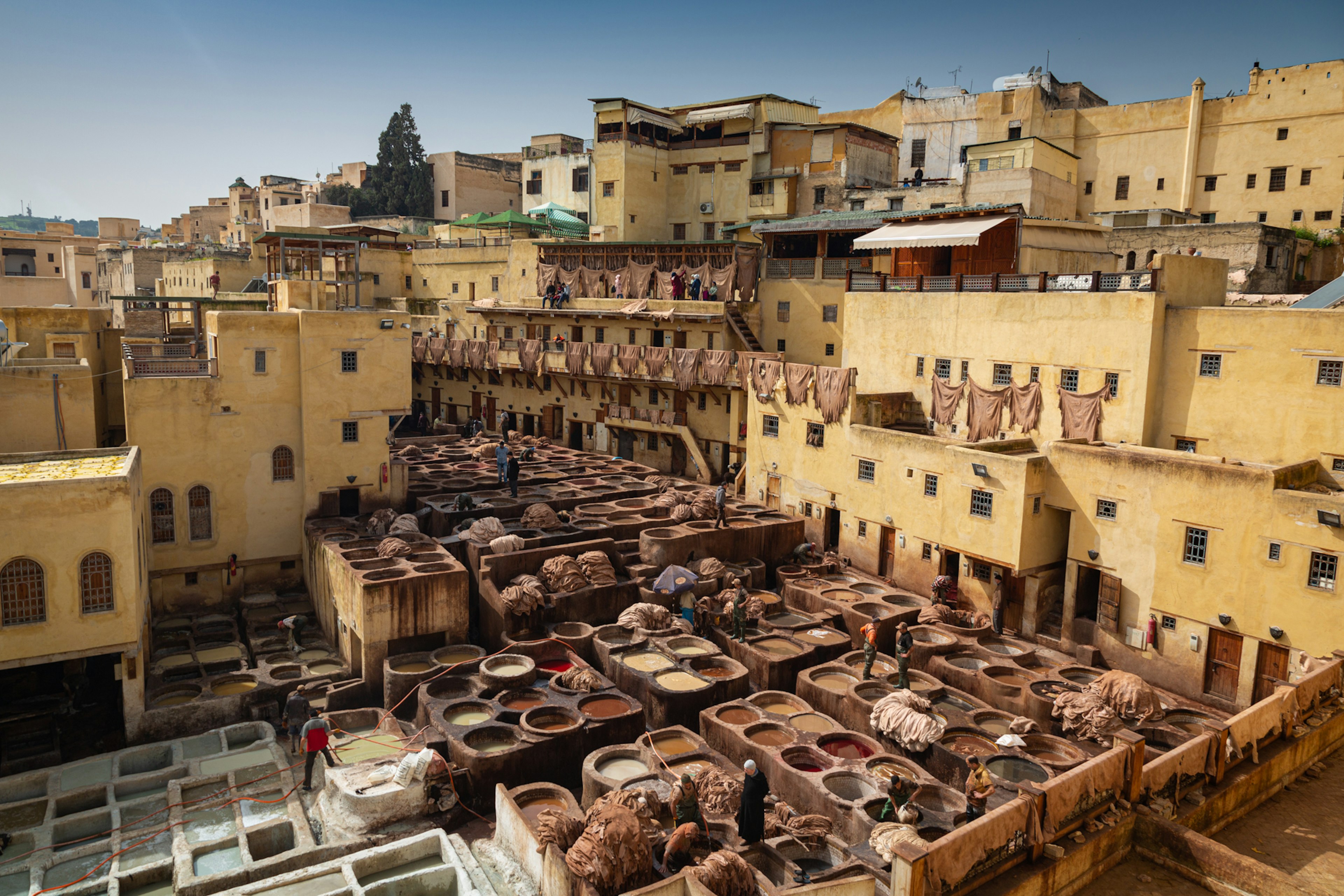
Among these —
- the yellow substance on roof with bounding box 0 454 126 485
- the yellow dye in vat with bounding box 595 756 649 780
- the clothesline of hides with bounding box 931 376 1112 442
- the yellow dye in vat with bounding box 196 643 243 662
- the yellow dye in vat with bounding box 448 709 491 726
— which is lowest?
the yellow dye in vat with bounding box 595 756 649 780

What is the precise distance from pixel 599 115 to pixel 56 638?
133ft

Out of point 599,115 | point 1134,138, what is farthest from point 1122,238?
point 599,115

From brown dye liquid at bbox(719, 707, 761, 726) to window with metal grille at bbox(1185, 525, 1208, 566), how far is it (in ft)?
38.3

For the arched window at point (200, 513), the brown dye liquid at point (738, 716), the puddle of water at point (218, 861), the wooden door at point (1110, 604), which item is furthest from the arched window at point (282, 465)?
the wooden door at point (1110, 604)

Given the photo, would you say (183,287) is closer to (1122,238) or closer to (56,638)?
(56,638)

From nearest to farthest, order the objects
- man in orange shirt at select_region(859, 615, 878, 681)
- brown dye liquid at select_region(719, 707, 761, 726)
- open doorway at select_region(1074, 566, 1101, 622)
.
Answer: brown dye liquid at select_region(719, 707, 761, 726) → man in orange shirt at select_region(859, 615, 878, 681) → open doorway at select_region(1074, 566, 1101, 622)

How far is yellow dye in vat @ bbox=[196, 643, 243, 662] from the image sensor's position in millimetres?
23609

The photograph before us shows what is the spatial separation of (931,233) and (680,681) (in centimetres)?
1932

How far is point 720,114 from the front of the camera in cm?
4969

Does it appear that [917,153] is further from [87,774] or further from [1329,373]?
[87,774]

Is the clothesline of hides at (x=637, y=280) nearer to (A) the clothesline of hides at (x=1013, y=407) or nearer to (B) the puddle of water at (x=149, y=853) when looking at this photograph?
(A) the clothesline of hides at (x=1013, y=407)

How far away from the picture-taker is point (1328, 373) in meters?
22.6

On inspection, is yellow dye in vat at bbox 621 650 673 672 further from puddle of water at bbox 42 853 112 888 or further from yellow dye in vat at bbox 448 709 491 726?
puddle of water at bbox 42 853 112 888

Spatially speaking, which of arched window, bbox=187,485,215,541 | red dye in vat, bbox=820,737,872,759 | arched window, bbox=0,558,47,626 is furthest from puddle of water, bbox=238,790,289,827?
arched window, bbox=187,485,215,541
